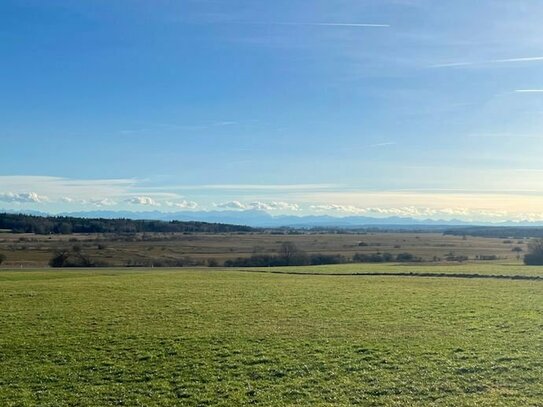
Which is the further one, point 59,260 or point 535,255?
point 59,260

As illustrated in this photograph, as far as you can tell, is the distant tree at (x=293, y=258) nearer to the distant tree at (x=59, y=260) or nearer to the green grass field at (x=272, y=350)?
the distant tree at (x=59, y=260)

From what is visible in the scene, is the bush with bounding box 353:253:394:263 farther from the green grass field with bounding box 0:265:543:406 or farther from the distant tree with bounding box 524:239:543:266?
the green grass field with bounding box 0:265:543:406

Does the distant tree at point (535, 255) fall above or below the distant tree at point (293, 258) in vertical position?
above

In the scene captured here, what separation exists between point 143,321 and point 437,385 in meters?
17.8

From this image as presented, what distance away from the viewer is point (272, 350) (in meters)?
24.4

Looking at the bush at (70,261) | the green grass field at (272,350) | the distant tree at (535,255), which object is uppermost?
the distant tree at (535,255)

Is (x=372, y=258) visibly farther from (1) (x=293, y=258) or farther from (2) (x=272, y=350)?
(2) (x=272, y=350)

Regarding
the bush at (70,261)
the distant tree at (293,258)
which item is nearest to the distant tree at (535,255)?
the distant tree at (293,258)

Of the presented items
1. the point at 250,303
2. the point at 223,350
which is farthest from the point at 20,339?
the point at 250,303

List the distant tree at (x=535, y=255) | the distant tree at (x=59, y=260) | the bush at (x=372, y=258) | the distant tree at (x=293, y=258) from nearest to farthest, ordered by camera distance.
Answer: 1. the distant tree at (x=535, y=255)
2. the distant tree at (x=59, y=260)
3. the distant tree at (x=293, y=258)
4. the bush at (x=372, y=258)

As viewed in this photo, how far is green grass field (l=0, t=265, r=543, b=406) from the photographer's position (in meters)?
18.6

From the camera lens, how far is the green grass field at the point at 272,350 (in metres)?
18.6

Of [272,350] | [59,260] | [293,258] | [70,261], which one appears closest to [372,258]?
[293,258]

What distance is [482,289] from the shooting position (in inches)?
1945
